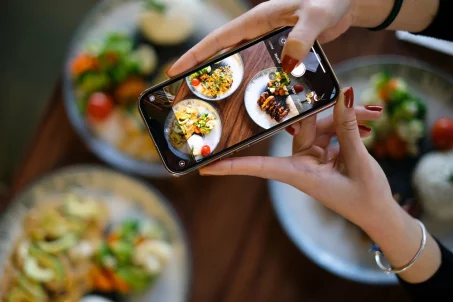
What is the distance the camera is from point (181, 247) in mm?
1047

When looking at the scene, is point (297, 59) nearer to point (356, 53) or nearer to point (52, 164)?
point (356, 53)

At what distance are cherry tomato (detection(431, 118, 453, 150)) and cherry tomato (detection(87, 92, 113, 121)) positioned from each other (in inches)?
29.1

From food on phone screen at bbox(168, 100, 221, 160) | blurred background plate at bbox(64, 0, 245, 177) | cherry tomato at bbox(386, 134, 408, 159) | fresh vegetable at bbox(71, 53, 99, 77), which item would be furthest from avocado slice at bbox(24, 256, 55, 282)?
cherry tomato at bbox(386, 134, 408, 159)

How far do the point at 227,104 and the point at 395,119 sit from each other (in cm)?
46

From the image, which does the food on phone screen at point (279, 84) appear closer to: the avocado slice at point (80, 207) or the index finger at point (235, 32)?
the index finger at point (235, 32)

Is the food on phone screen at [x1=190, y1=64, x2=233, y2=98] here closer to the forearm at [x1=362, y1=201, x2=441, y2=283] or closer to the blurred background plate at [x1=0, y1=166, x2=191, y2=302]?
the forearm at [x1=362, y1=201, x2=441, y2=283]

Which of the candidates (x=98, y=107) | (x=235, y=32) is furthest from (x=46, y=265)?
(x=235, y=32)

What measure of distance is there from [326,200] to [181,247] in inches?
18.1

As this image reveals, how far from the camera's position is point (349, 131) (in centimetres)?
65

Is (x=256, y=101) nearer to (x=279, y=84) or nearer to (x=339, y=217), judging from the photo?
(x=279, y=84)

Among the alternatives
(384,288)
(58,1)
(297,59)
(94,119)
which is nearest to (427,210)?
(384,288)

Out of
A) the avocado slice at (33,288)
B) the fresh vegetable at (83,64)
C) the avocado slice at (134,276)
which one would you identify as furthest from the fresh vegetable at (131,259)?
the fresh vegetable at (83,64)

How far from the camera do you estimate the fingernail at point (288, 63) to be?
0.63 metres

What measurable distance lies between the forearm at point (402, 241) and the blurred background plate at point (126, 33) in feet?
1.82
